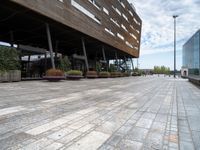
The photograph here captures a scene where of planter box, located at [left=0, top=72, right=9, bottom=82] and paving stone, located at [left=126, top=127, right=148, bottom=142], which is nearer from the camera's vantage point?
paving stone, located at [left=126, top=127, right=148, bottom=142]

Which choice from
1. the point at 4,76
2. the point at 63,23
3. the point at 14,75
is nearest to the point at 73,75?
the point at 63,23

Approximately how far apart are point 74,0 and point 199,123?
22.9 metres

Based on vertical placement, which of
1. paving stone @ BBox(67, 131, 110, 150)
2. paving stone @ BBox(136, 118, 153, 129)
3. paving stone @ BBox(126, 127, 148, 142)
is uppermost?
paving stone @ BBox(67, 131, 110, 150)

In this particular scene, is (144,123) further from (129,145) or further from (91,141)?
(91,141)

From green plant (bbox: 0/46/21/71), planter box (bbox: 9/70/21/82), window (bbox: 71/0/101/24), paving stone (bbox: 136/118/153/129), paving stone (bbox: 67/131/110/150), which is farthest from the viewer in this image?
window (bbox: 71/0/101/24)

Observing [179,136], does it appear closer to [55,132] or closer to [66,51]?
[55,132]

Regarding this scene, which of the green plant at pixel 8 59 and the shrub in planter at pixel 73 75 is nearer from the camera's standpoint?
the green plant at pixel 8 59

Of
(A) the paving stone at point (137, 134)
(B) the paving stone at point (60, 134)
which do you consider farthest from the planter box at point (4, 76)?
(A) the paving stone at point (137, 134)

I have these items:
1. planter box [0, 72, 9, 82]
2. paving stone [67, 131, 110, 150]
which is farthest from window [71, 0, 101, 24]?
paving stone [67, 131, 110, 150]

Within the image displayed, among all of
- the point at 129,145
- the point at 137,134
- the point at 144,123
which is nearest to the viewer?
the point at 129,145

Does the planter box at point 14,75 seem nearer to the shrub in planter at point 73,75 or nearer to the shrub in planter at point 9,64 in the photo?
the shrub in planter at point 9,64

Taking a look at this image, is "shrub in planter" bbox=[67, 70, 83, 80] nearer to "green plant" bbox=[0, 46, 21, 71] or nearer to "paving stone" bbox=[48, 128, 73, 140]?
"green plant" bbox=[0, 46, 21, 71]

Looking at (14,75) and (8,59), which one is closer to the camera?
(8,59)

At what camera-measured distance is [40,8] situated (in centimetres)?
1797
